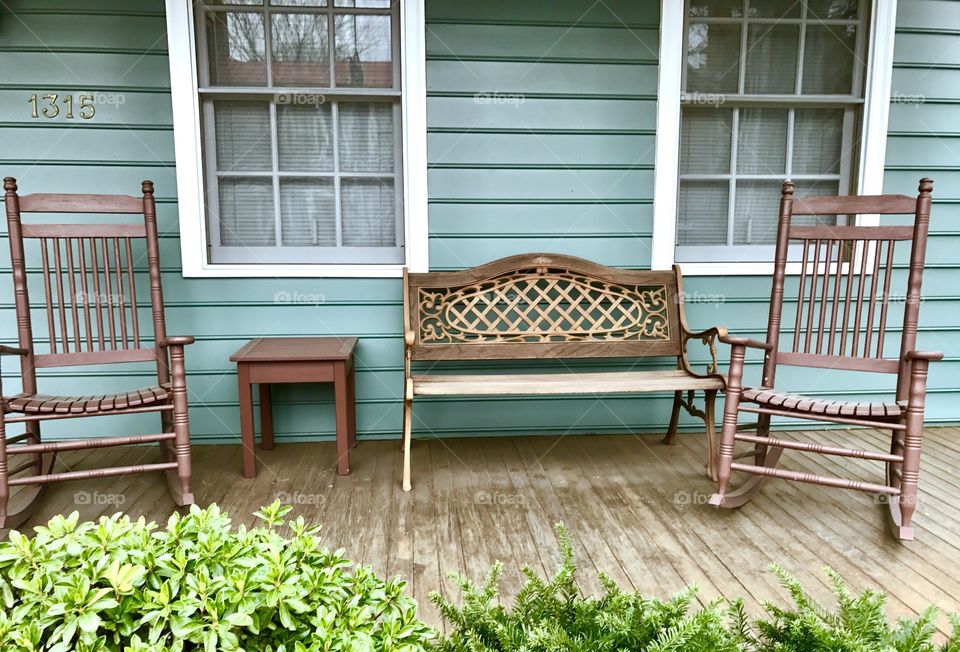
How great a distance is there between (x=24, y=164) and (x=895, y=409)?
3.94 meters

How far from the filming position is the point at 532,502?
2.52 metres

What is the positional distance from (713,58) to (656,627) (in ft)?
10.3

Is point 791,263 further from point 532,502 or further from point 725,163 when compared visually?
point 532,502

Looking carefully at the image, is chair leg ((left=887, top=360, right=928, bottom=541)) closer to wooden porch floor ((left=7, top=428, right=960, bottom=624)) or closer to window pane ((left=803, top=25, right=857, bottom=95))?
wooden porch floor ((left=7, top=428, right=960, bottom=624))

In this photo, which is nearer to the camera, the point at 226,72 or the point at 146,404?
the point at 146,404

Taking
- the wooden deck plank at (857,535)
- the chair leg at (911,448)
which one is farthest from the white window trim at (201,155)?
the chair leg at (911,448)

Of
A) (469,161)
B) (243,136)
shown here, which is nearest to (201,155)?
(243,136)

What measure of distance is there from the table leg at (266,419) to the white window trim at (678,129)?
214 cm

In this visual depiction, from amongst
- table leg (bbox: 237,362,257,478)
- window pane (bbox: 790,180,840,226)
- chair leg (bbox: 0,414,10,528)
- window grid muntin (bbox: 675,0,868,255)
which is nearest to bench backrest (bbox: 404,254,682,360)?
window grid muntin (bbox: 675,0,868,255)

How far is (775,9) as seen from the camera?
3195 mm

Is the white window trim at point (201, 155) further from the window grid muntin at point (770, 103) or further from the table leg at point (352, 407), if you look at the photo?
the window grid muntin at point (770, 103)

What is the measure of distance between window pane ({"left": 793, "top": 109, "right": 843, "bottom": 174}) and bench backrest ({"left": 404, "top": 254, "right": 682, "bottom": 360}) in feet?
3.55

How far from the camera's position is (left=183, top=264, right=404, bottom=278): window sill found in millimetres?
3055

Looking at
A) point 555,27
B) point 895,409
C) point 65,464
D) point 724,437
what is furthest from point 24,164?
point 895,409
